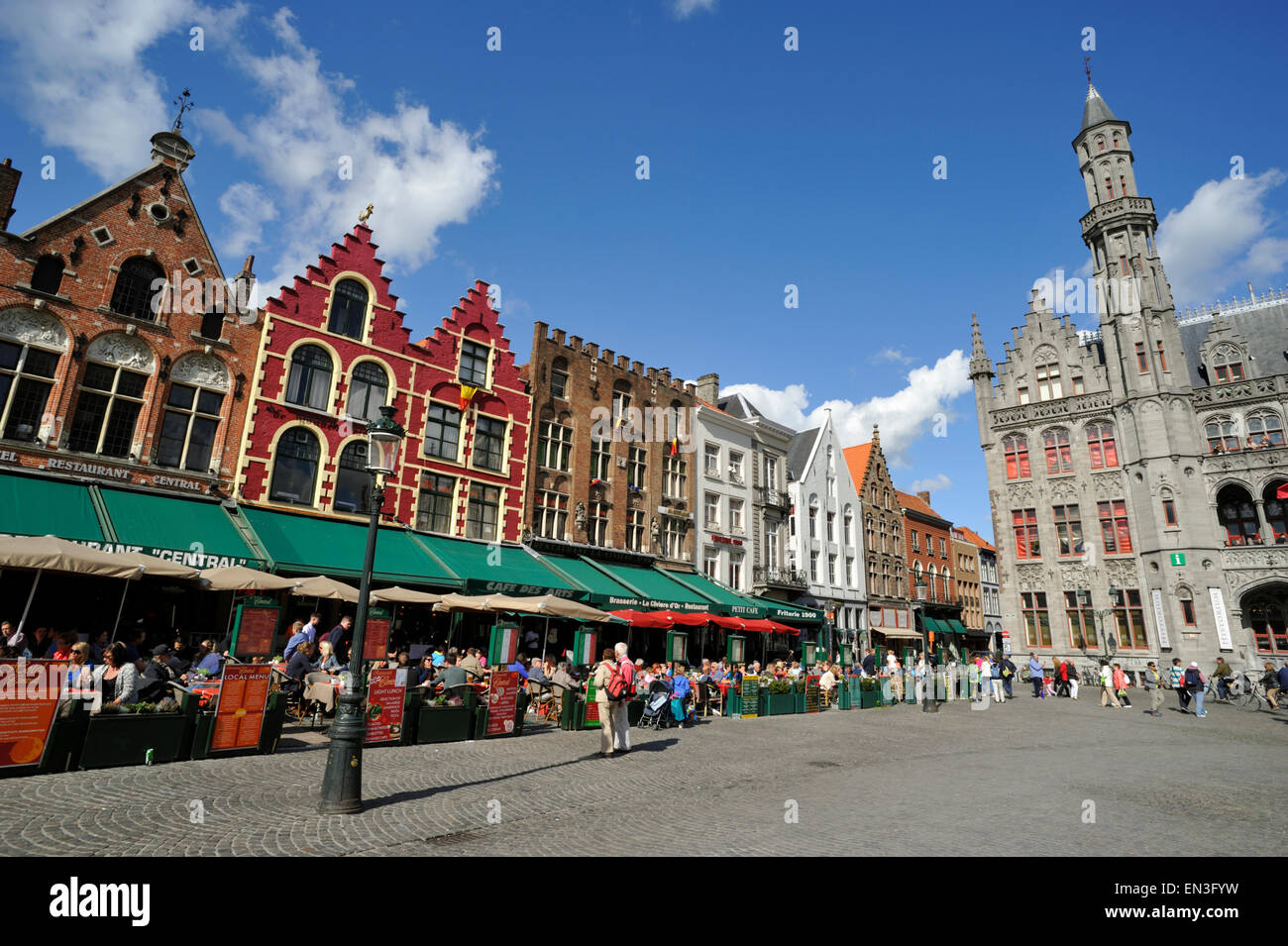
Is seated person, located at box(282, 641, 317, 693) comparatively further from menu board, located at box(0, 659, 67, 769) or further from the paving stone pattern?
menu board, located at box(0, 659, 67, 769)

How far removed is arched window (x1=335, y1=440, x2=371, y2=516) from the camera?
21.2 m

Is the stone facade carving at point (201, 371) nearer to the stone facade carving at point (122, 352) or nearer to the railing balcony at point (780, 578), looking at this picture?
the stone facade carving at point (122, 352)

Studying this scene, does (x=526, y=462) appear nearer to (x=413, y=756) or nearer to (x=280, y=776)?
(x=413, y=756)

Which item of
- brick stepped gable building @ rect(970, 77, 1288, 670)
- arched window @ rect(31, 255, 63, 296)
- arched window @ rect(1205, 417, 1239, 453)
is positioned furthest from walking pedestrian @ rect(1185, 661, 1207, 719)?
arched window @ rect(31, 255, 63, 296)

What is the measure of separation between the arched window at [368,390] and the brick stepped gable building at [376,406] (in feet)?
0.11

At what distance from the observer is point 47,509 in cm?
1502

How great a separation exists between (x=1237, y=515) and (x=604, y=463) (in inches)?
1349

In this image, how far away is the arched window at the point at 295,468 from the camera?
20062 millimetres

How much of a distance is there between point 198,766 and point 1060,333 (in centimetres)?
4686

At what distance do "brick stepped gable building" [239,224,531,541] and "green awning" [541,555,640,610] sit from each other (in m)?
1.98

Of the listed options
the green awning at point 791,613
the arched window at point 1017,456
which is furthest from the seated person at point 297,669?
the arched window at point 1017,456

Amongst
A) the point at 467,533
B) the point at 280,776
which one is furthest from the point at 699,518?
the point at 280,776

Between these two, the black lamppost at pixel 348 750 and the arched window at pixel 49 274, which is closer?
the black lamppost at pixel 348 750

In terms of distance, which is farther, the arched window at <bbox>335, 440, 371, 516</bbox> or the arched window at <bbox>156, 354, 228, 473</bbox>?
the arched window at <bbox>335, 440, 371, 516</bbox>
